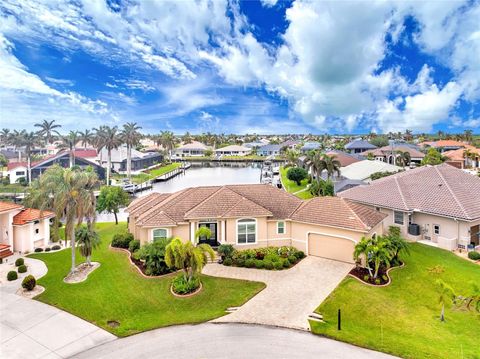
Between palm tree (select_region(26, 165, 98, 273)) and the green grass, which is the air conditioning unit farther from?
palm tree (select_region(26, 165, 98, 273))

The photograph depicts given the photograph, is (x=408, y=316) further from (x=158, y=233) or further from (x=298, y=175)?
(x=298, y=175)

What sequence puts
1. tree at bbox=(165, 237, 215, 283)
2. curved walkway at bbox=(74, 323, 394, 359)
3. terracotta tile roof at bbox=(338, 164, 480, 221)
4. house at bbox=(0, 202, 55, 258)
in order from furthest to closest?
house at bbox=(0, 202, 55, 258) → terracotta tile roof at bbox=(338, 164, 480, 221) → tree at bbox=(165, 237, 215, 283) → curved walkway at bbox=(74, 323, 394, 359)

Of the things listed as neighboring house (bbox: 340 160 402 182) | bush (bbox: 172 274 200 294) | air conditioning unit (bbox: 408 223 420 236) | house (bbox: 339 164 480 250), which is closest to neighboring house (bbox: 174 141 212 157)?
neighboring house (bbox: 340 160 402 182)

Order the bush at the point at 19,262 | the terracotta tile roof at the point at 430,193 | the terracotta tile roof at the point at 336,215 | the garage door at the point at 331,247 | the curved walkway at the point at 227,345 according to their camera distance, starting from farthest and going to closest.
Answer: the terracotta tile roof at the point at 430,193
the bush at the point at 19,262
the garage door at the point at 331,247
the terracotta tile roof at the point at 336,215
the curved walkway at the point at 227,345

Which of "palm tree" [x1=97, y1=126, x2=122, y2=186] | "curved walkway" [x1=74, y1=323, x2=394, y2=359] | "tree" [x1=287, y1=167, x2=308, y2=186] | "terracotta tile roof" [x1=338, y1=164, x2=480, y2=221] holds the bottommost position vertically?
"curved walkway" [x1=74, y1=323, x2=394, y2=359]

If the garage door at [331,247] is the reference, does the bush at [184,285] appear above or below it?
below

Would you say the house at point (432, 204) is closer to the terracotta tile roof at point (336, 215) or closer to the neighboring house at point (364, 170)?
the terracotta tile roof at point (336, 215)

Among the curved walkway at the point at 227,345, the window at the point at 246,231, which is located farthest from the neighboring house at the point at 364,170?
the curved walkway at the point at 227,345

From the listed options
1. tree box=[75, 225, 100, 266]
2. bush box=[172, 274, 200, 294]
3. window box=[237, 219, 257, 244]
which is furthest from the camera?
window box=[237, 219, 257, 244]
